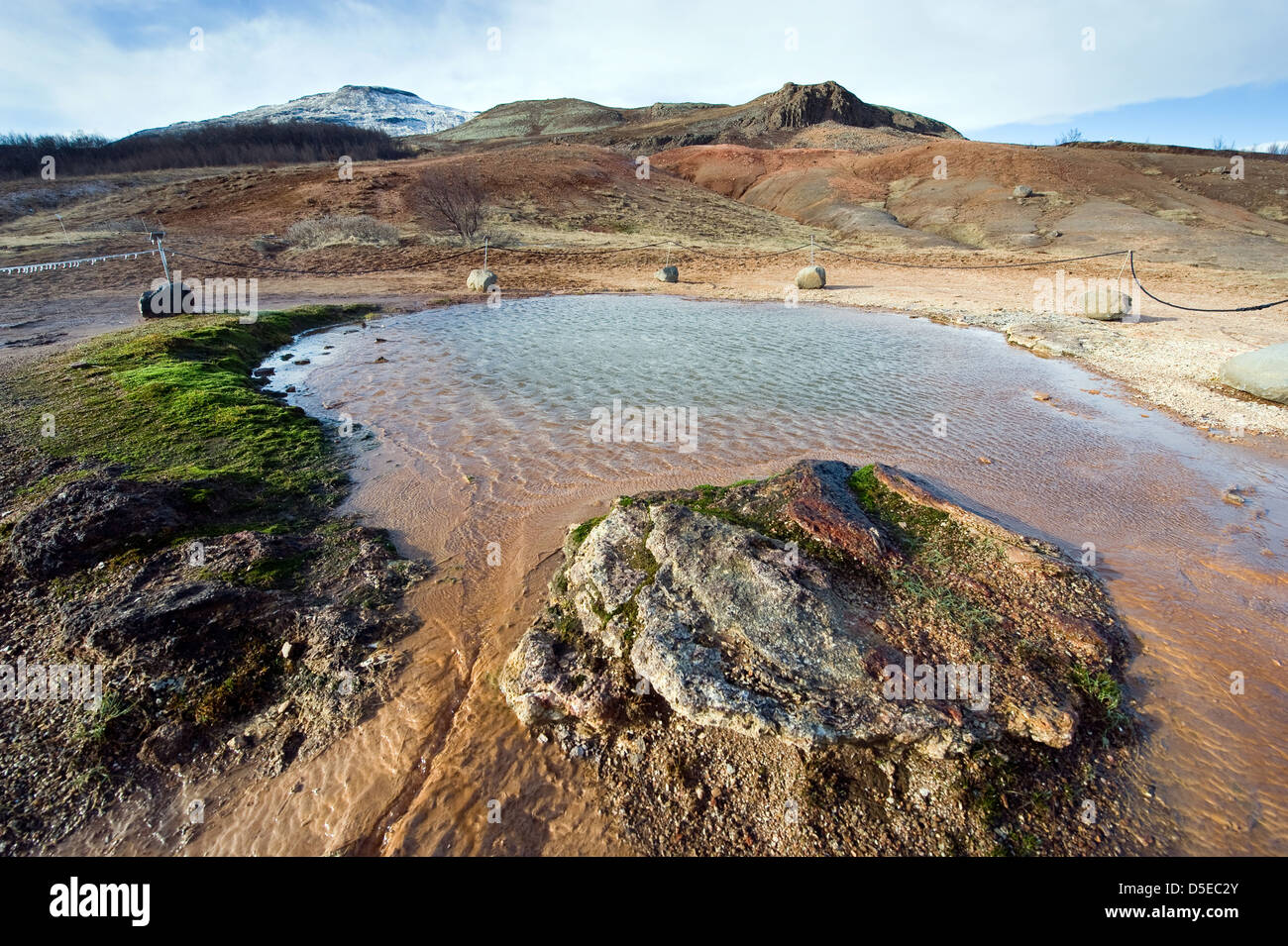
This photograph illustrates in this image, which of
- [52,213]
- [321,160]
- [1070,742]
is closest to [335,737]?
[1070,742]

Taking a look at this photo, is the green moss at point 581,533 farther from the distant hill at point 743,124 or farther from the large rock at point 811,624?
the distant hill at point 743,124

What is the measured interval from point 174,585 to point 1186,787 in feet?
20.0

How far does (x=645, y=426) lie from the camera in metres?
7.60

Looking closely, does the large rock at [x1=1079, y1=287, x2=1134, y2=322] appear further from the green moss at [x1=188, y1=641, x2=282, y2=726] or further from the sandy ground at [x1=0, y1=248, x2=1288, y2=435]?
the green moss at [x1=188, y1=641, x2=282, y2=726]

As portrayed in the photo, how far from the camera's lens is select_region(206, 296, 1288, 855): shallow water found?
2809mm

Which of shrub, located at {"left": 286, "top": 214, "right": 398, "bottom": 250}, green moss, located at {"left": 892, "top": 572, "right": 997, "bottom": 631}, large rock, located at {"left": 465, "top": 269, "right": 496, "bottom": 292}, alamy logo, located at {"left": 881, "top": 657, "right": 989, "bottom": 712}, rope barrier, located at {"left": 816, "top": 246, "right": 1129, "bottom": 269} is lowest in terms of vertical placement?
alamy logo, located at {"left": 881, "top": 657, "right": 989, "bottom": 712}

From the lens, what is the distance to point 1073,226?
26.8 metres

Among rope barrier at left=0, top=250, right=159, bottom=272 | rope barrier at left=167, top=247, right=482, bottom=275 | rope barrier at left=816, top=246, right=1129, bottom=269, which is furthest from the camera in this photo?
rope barrier at left=816, top=246, right=1129, bottom=269

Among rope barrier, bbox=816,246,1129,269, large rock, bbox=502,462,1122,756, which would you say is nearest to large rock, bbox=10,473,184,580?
large rock, bbox=502,462,1122,756

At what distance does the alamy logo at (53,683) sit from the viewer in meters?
3.18

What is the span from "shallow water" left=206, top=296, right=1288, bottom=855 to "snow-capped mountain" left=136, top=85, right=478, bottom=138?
379 ft

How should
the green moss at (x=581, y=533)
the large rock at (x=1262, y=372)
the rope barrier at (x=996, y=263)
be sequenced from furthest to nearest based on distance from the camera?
the rope barrier at (x=996, y=263) → the large rock at (x=1262, y=372) → the green moss at (x=581, y=533)

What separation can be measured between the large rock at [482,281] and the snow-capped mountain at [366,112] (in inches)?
4153

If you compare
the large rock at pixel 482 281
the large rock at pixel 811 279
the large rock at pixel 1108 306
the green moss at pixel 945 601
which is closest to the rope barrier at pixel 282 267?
the large rock at pixel 482 281
